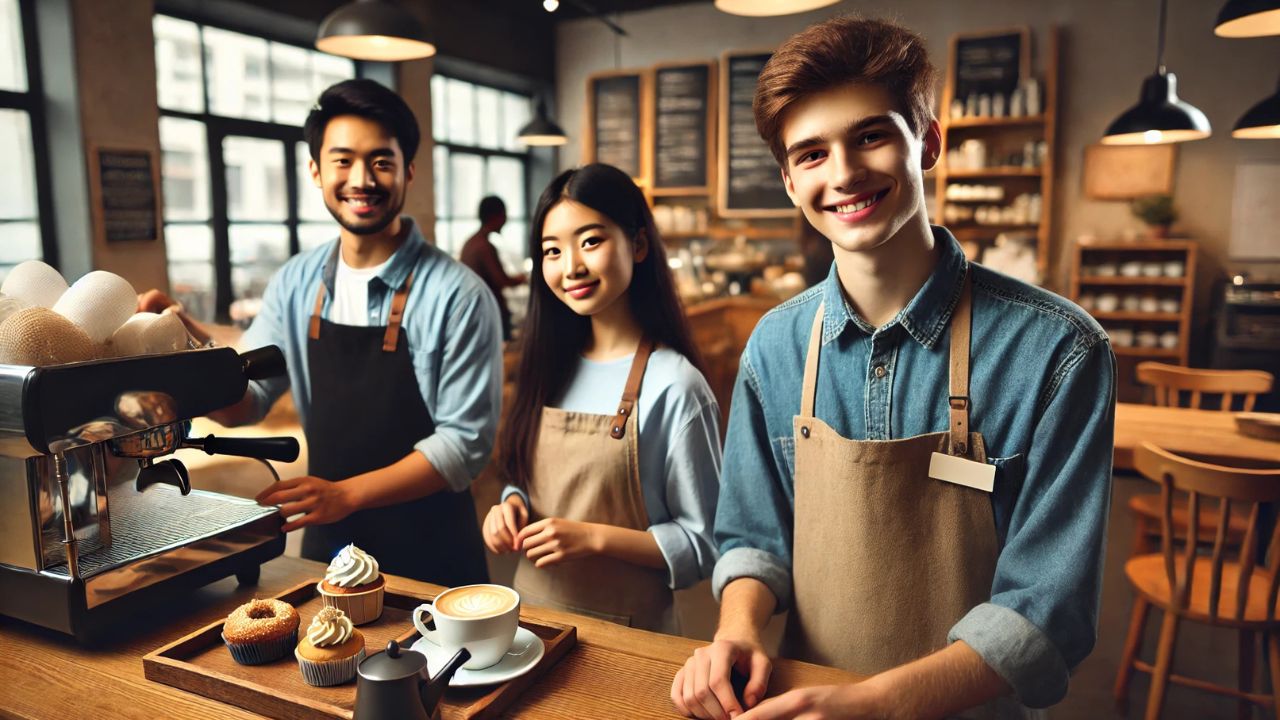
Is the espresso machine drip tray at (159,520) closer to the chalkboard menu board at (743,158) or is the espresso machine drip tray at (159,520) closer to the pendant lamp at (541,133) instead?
the pendant lamp at (541,133)

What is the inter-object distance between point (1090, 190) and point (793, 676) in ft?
20.2

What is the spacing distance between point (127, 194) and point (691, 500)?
388 cm

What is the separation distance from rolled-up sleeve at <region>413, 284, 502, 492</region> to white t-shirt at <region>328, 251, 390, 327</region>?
0.20 meters

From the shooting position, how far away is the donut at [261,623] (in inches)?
43.4

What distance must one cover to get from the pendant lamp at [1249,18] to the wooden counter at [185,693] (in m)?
2.57

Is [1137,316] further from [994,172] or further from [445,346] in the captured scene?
[445,346]

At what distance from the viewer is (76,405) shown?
1.05 metres

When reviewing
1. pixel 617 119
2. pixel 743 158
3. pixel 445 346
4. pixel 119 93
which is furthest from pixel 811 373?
pixel 617 119

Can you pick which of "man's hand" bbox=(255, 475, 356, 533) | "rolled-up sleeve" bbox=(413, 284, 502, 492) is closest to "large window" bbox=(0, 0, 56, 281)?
"rolled-up sleeve" bbox=(413, 284, 502, 492)

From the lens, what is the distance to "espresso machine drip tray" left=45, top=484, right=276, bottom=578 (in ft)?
3.97

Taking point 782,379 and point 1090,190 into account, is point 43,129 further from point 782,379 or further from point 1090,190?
point 1090,190

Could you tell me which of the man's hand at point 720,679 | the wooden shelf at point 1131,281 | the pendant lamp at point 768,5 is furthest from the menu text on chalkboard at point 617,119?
the man's hand at point 720,679

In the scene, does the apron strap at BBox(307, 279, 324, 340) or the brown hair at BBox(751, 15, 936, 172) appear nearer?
the brown hair at BBox(751, 15, 936, 172)

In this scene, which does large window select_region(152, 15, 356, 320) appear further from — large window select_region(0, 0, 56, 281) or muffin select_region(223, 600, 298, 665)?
muffin select_region(223, 600, 298, 665)
